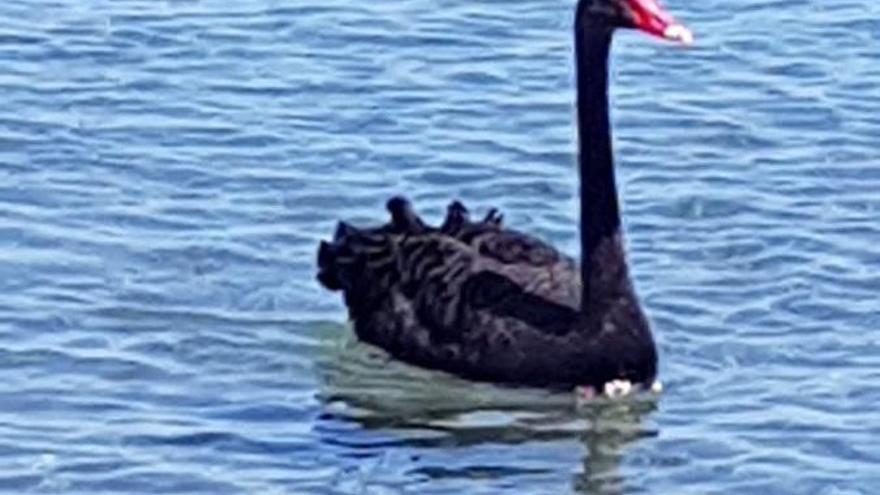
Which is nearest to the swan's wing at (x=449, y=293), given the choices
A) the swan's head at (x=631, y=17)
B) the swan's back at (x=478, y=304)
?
the swan's back at (x=478, y=304)

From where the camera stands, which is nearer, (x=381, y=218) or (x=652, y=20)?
(x=652, y=20)

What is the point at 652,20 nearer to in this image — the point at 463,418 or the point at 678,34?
the point at 678,34

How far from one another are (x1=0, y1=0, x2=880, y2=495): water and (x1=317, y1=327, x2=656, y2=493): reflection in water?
0.02 meters

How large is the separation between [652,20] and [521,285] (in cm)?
95

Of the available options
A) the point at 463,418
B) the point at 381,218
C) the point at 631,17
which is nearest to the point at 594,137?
the point at 631,17

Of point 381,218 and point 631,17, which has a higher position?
point 631,17

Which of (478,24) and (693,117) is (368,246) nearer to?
(693,117)

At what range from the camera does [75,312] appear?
37.1 feet

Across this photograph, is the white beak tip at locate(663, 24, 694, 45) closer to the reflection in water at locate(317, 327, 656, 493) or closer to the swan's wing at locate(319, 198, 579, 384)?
the swan's wing at locate(319, 198, 579, 384)

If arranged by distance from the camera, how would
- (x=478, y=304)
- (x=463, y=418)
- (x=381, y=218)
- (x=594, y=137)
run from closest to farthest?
(x=463, y=418)
(x=478, y=304)
(x=594, y=137)
(x=381, y=218)

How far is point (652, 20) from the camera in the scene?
10.9 m

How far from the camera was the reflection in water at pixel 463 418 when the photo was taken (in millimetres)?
10078

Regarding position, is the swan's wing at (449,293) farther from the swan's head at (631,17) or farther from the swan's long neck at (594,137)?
the swan's head at (631,17)

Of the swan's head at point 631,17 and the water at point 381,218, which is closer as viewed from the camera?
the water at point 381,218
